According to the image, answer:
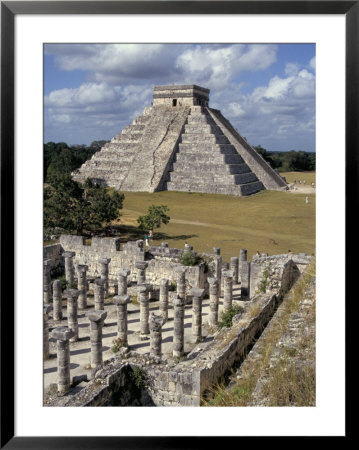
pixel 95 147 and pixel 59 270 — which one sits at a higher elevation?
pixel 95 147

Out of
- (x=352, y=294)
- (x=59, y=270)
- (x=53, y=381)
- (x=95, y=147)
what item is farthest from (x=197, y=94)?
(x=352, y=294)

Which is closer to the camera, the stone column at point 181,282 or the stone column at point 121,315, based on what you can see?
the stone column at point 121,315

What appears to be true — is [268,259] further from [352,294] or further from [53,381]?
[352,294]

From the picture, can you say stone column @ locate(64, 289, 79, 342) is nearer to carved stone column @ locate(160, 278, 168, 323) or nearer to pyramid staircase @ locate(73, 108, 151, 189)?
carved stone column @ locate(160, 278, 168, 323)

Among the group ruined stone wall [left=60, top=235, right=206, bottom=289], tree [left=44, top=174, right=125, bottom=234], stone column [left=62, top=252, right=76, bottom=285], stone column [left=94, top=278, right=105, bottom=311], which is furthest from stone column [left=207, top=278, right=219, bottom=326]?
tree [left=44, top=174, right=125, bottom=234]

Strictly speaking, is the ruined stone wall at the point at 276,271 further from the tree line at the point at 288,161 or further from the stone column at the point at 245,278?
the tree line at the point at 288,161

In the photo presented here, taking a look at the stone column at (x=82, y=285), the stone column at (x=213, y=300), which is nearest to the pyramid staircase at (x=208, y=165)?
the stone column at (x=82, y=285)
